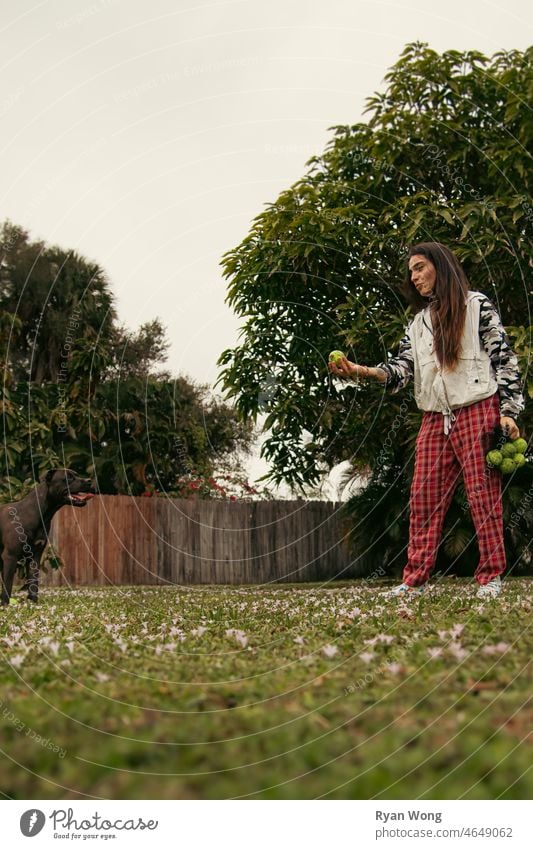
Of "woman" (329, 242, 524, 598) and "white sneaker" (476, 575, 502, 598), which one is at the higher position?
"woman" (329, 242, 524, 598)

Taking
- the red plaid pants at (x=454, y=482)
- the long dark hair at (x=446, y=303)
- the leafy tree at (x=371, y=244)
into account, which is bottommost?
the red plaid pants at (x=454, y=482)

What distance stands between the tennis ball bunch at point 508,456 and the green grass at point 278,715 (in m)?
1.78

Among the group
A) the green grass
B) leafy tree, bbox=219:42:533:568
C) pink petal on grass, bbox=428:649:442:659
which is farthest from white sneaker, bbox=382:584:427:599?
leafy tree, bbox=219:42:533:568

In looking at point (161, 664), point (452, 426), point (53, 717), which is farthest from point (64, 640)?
point (452, 426)

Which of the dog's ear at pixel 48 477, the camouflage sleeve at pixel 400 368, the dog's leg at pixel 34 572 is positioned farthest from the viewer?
the dog's ear at pixel 48 477

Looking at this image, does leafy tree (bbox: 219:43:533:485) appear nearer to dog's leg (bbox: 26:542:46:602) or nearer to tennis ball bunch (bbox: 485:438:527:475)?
dog's leg (bbox: 26:542:46:602)

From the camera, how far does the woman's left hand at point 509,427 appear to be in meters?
6.13

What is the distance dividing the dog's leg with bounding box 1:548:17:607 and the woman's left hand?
5.41m

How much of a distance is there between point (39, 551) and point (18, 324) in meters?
10.2

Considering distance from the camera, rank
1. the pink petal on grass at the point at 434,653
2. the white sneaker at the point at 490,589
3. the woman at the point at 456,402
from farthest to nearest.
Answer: the woman at the point at 456,402
the white sneaker at the point at 490,589
the pink petal on grass at the point at 434,653

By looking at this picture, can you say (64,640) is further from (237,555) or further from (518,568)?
(237,555)

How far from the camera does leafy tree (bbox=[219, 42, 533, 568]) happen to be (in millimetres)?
12531
